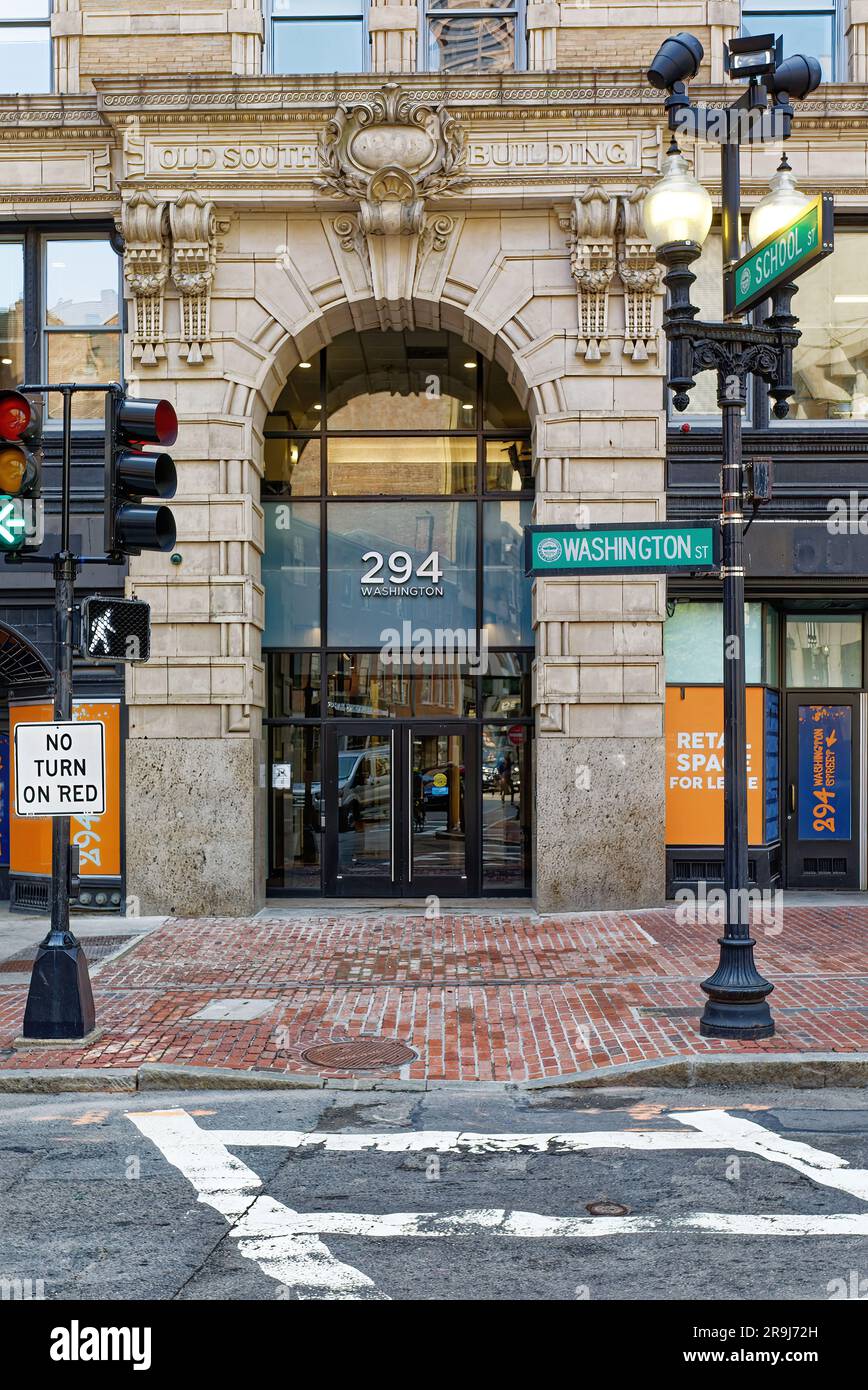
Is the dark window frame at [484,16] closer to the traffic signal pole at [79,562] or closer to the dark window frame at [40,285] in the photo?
the dark window frame at [40,285]

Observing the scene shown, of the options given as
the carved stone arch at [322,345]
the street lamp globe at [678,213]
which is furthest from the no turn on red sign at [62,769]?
the carved stone arch at [322,345]

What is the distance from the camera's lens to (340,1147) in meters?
7.34

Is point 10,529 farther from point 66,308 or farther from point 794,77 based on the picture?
point 66,308

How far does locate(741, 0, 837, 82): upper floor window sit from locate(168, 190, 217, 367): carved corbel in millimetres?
6945

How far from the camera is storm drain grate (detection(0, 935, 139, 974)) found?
41.6ft

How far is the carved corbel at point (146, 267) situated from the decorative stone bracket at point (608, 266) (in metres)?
4.70

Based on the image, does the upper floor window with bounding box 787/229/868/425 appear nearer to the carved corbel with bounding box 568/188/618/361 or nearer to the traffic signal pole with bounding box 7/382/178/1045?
the carved corbel with bounding box 568/188/618/361

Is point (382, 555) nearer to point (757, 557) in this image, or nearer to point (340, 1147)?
point (757, 557)

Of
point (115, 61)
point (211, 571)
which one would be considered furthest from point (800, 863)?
point (115, 61)

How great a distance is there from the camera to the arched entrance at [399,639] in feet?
54.6

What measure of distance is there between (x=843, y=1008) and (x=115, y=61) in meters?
13.4

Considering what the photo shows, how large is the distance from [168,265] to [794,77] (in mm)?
8337

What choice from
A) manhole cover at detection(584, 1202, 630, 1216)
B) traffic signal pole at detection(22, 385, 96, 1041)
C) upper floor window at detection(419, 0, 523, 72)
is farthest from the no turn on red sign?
upper floor window at detection(419, 0, 523, 72)

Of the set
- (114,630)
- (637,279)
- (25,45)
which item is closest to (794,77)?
(637,279)
